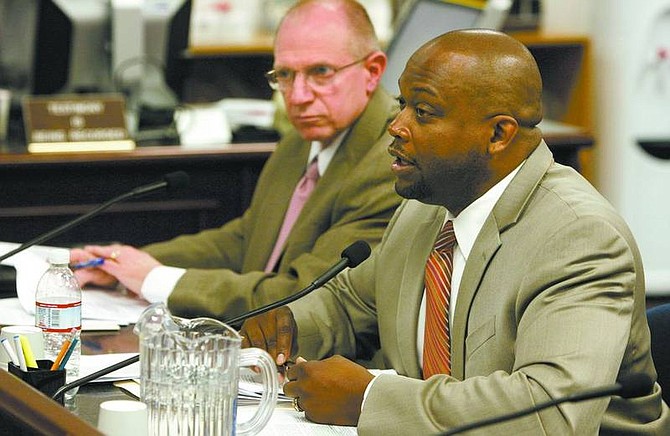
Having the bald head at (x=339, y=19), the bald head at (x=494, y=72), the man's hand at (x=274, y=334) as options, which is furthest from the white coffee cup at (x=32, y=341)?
the bald head at (x=339, y=19)

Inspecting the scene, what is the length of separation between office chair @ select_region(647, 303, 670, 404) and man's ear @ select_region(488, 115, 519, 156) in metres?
0.40

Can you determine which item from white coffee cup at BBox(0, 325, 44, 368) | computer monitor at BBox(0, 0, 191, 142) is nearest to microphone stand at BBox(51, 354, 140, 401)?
white coffee cup at BBox(0, 325, 44, 368)

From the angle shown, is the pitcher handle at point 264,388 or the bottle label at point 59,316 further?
the bottle label at point 59,316

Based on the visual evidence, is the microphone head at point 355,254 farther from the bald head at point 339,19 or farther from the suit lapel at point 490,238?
the bald head at point 339,19

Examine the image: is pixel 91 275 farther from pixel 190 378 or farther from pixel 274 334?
pixel 190 378

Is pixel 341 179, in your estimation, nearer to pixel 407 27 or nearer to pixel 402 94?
pixel 402 94

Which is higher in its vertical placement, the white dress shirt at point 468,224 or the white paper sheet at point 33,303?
the white dress shirt at point 468,224

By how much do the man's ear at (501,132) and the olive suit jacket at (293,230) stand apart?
2.37 feet

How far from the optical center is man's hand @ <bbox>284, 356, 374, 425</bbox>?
5.44 ft

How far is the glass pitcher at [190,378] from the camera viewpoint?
1.47m

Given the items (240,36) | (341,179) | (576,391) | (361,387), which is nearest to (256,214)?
(341,179)

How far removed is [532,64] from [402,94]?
0.20 m

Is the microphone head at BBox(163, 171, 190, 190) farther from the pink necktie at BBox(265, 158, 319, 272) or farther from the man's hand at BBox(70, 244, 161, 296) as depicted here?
the pink necktie at BBox(265, 158, 319, 272)

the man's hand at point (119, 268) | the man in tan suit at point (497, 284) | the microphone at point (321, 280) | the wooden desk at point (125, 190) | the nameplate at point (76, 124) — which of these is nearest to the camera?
the man in tan suit at point (497, 284)
